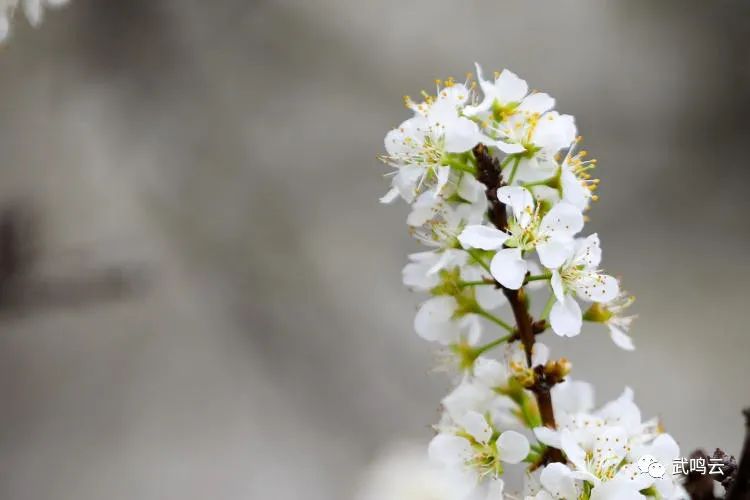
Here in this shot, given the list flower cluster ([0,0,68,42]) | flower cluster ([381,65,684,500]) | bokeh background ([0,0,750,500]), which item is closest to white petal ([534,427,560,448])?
flower cluster ([381,65,684,500])

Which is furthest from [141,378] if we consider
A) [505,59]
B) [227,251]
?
[505,59]

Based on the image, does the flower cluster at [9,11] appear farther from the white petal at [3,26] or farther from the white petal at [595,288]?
the white petal at [595,288]

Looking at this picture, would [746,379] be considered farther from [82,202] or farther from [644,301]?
[82,202]

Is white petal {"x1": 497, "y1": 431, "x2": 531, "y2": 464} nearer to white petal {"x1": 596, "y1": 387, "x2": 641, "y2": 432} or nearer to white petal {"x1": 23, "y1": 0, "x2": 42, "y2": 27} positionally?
white petal {"x1": 596, "y1": 387, "x2": 641, "y2": 432}

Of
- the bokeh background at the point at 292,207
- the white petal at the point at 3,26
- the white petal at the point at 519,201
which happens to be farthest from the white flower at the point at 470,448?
the bokeh background at the point at 292,207

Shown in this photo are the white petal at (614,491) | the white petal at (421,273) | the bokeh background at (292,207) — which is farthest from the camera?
the bokeh background at (292,207)

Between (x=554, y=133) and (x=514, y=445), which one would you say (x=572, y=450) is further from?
(x=554, y=133)
